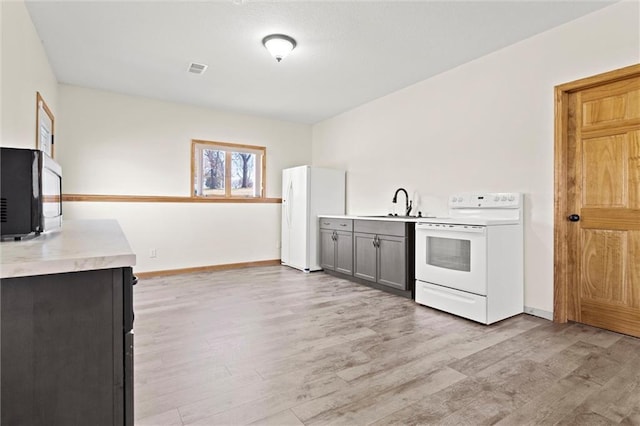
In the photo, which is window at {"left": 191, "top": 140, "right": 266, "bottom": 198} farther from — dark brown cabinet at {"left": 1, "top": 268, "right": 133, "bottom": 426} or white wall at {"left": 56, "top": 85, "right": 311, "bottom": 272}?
dark brown cabinet at {"left": 1, "top": 268, "right": 133, "bottom": 426}

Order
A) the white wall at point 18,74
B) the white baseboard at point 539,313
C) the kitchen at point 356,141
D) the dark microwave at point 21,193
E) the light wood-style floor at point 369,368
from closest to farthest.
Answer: the dark microwave at point 21,193 → the light wood-style floor at point 369,368 → the white wall at point 18,74 → the kitchen at point 356,141 → the white baseboard at point 539,313

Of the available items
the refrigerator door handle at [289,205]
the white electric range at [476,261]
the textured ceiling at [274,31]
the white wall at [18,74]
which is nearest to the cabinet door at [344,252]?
the refrigerator door handle at [289,205]

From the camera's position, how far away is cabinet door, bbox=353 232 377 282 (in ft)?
13.4

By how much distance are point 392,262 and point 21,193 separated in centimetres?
328

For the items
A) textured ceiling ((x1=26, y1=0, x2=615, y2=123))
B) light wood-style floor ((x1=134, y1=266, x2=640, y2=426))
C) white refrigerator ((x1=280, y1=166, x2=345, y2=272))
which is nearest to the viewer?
light wood-style floor ((x1=134, y1=266, x2=640, y2=426))

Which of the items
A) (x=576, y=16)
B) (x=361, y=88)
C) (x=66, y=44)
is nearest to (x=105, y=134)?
(x=66, y=44)

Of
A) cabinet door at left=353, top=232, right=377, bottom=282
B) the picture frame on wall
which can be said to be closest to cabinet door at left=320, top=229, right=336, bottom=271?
cabinet door at left=353, top=232, right=377, bottom=282

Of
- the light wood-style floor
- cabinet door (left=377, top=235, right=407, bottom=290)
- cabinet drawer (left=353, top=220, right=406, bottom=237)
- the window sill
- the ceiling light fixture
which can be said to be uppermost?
the ceiling light fixture

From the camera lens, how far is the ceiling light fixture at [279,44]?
2994 mm

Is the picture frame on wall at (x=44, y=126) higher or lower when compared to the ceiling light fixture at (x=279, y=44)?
lower

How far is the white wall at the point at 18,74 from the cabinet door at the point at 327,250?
11.4ft

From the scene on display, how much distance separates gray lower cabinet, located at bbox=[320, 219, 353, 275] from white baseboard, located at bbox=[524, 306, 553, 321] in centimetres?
204

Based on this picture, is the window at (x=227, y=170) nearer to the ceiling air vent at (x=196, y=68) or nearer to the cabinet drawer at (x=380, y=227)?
the ceiling air vent at (x=196, y=68)

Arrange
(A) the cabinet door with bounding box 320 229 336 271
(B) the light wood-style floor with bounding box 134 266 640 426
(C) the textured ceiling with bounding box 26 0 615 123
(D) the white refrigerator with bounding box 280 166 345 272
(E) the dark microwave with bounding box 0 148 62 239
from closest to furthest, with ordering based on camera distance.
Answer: (E) the dark microwave with bounding box 0 148 62 239, (B) the light wood-style floor with bounding box 134 266 640 426, (C) the textured ceiling with bounding box 26 0 615 123, (A) the cabinet door with bounding box 320 229 336 271, (D) the white refrigerator with bounding box 280 166 345 272
